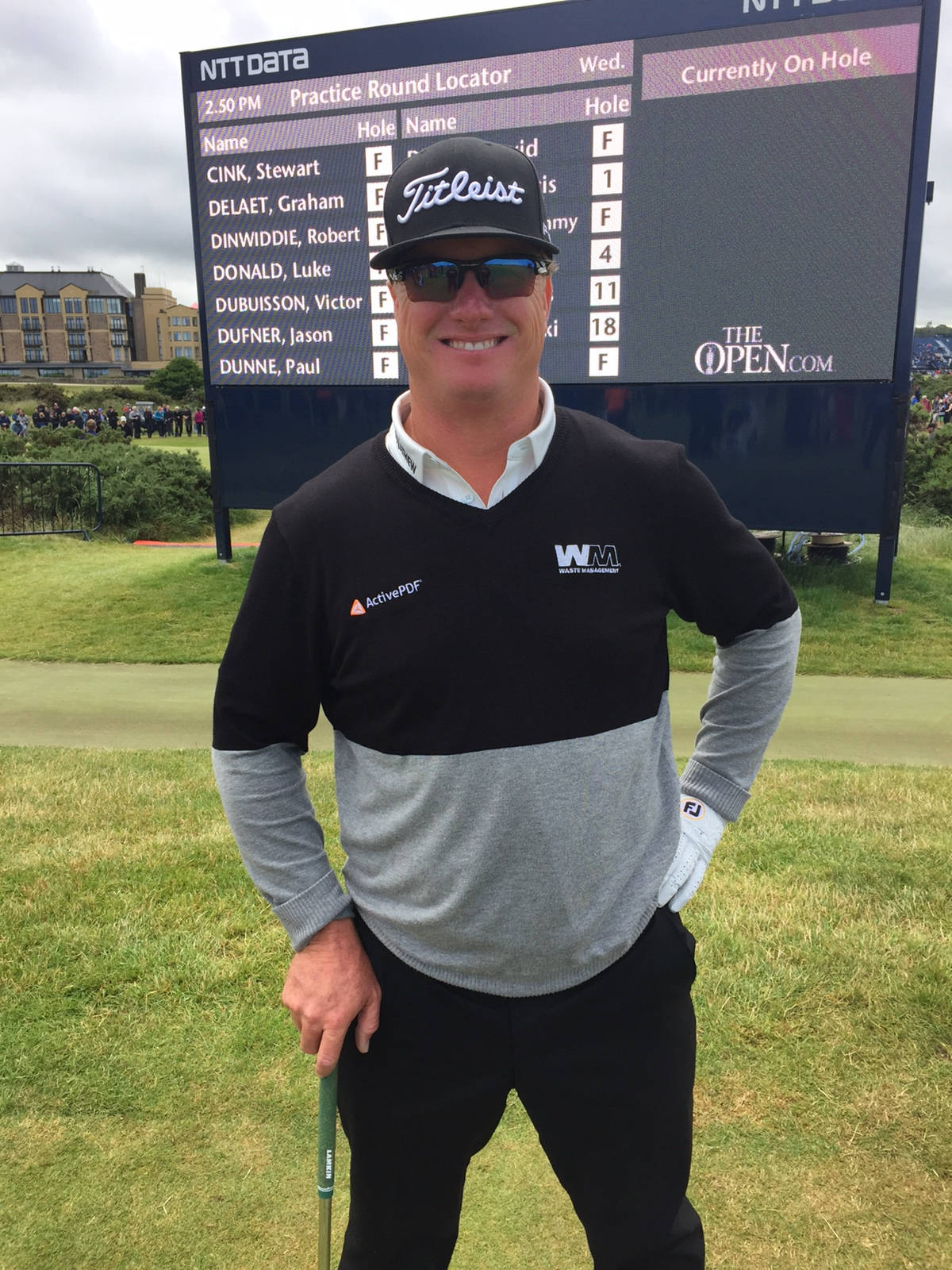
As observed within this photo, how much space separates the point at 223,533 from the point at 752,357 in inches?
231

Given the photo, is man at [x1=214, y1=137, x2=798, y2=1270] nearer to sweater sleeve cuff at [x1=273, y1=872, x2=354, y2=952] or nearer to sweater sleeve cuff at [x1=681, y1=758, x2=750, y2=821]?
sweater sleeve cuff at [x1=273, y1=872, x2=354, y2=952]

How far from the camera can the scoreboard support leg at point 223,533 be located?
33.0 ft

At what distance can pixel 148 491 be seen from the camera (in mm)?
14406

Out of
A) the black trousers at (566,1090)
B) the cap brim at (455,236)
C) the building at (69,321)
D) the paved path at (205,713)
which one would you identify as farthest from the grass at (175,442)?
the building at (69,321)

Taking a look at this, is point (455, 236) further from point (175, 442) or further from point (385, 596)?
point (175, 442)

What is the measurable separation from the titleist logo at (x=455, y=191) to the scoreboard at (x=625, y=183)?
21.8 feet

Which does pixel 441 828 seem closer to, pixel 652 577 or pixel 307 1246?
pixel 652 577

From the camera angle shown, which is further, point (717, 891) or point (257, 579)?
point (717, 891)

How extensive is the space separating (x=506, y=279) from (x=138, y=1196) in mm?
2175


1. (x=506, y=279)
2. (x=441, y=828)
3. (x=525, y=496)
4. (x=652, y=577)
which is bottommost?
(x=441, y=828)

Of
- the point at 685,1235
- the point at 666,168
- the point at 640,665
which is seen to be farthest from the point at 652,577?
the point at 666,168

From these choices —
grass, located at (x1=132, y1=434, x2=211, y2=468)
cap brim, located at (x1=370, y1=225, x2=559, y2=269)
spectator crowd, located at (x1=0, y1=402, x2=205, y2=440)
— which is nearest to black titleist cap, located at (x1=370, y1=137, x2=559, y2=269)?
cap brim, located at (x1=370, y1=225, x2=559, y2=269)

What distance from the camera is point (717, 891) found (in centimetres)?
345

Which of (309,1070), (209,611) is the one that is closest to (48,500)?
(209,611)
